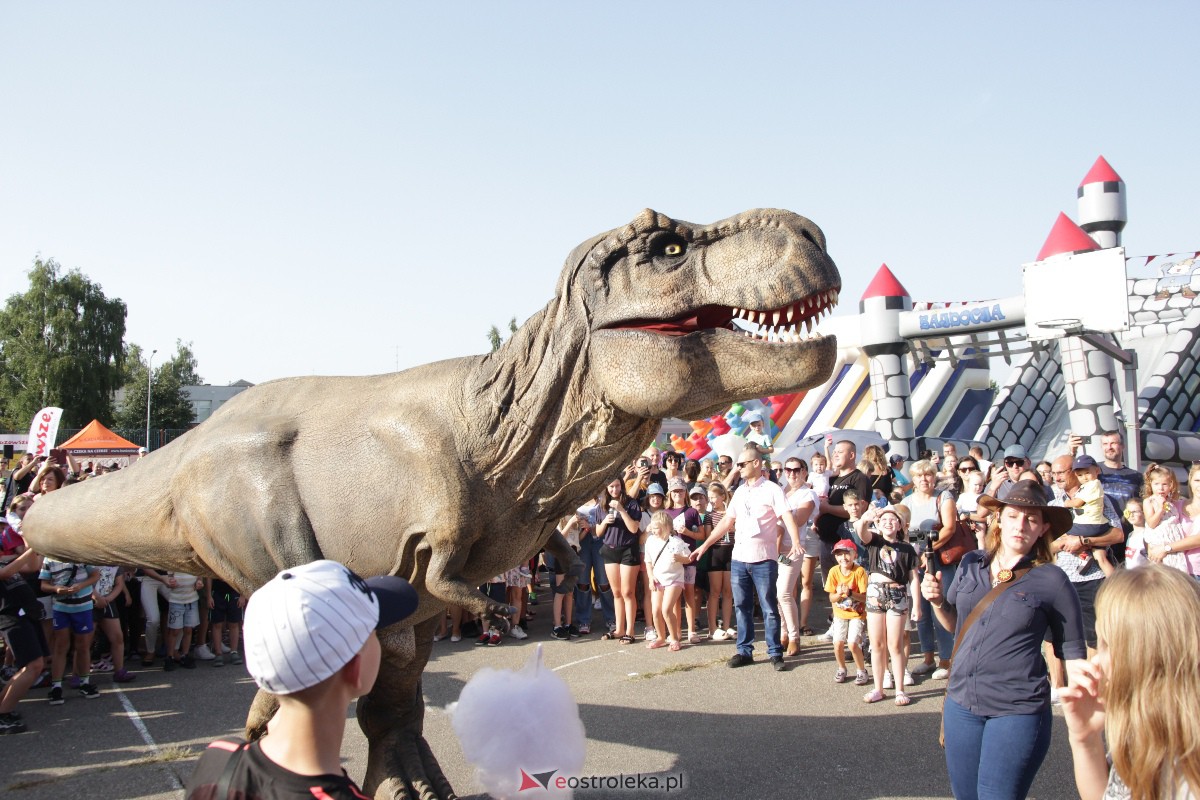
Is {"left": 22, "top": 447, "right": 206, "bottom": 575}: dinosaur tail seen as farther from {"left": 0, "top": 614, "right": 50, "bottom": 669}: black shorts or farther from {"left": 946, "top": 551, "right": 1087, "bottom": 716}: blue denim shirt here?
{"left": 946, "top": 551, "right": 1087, "bottom": 716}: blue denim shirt

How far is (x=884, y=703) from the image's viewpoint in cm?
635

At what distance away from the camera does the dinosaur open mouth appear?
109 inches

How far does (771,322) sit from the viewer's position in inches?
110

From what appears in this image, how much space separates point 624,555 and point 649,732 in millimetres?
3335

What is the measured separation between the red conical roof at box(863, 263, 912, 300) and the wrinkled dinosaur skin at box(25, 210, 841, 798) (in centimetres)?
1448

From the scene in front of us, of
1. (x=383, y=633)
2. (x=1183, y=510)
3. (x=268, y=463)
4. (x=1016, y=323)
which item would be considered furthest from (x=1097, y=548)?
(x=1016, y=323)

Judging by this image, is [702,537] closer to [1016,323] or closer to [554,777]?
[554,777]

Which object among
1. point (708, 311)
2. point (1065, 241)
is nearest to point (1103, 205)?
point (1065, 241)

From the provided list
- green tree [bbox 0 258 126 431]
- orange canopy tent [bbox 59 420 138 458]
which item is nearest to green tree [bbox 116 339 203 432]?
green tree [bbox 0 258 126 431]

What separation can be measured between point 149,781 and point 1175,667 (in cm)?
507

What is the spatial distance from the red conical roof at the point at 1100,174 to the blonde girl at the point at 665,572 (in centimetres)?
1295

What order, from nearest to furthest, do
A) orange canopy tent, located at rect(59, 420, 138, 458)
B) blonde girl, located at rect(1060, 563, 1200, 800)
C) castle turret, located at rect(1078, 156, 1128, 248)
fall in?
1. blonde girl, located at rect(1060, 563, 1200, 800)
2. castle turret, located at rect(1078, 156, 1128, 248)
3. orange canopy tent, located at rect(59, 420, 138, 458)

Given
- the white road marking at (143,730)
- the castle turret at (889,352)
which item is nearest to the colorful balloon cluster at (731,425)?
the castle turret at (889,352)

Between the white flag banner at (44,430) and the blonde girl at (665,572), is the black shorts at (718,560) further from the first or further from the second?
the white flag banner at (44,430)
